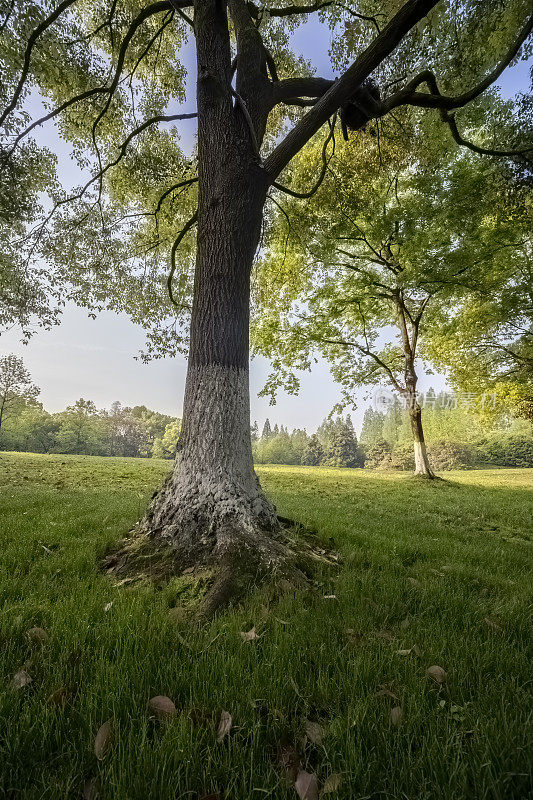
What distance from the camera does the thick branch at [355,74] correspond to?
360 cm

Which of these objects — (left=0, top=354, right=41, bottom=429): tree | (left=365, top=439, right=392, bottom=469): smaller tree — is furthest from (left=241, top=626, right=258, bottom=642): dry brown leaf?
(left=365, top=439, right=392, bottom=469): smaller tree

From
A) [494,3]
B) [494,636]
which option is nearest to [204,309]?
[494,636]

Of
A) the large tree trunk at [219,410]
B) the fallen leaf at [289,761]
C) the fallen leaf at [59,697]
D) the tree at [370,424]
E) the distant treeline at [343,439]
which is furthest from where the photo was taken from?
the tree at [370,424]

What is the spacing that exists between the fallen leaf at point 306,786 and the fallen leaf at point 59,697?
101 centimetres

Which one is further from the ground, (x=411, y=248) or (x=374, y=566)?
(x=411, y=248)

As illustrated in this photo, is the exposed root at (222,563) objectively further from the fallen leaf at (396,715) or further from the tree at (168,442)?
the tree at (168,442)

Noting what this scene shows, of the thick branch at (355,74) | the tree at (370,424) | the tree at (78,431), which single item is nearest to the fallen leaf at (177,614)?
the thick branch at (355,74)

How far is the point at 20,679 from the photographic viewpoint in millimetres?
1557

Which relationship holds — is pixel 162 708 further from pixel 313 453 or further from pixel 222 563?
pixel 313 453

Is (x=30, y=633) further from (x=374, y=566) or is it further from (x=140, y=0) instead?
(x=140, y=0)

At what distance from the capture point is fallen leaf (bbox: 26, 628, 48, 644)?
74.0 inches

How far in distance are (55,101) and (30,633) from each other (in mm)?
10248

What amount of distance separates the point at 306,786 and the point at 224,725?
1.29 ft

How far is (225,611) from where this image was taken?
2.29 meters
